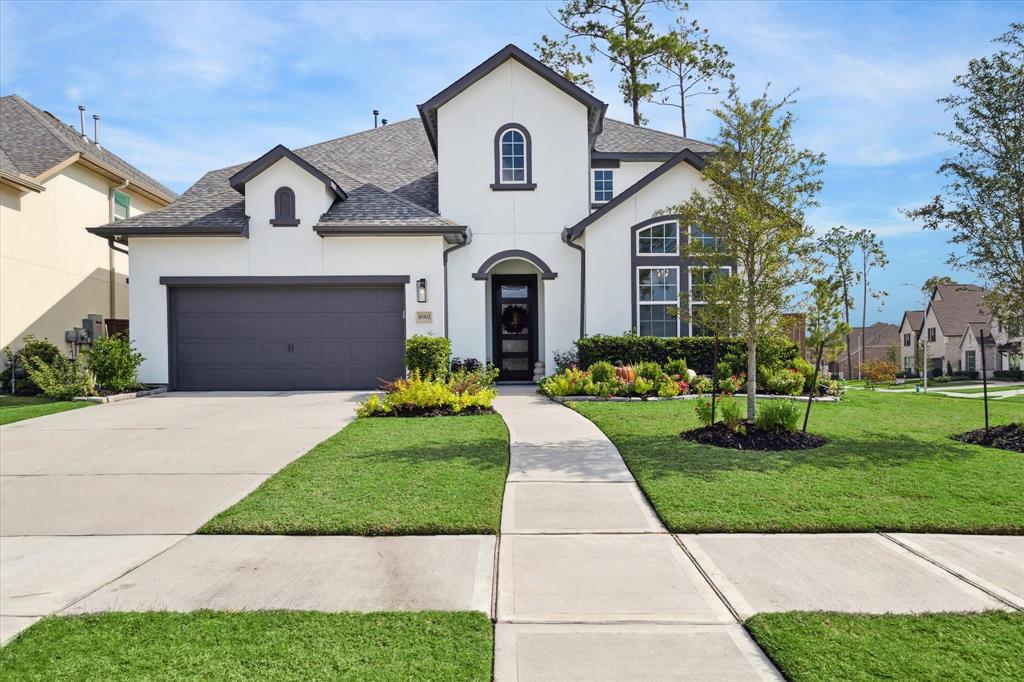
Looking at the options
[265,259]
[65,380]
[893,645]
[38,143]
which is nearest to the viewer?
[893,645]

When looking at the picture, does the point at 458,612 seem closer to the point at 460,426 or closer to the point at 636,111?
the point at 460,426

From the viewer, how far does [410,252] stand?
14383 millimetres

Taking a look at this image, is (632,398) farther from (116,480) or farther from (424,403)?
(116,480)

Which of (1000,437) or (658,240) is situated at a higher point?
(658,240)

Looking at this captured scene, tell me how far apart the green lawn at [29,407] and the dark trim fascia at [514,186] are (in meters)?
10.1

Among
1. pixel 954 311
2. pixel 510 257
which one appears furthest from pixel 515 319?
pixel 954 311

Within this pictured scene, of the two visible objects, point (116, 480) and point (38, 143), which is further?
point (38, 143)

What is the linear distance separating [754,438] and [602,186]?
10841mm

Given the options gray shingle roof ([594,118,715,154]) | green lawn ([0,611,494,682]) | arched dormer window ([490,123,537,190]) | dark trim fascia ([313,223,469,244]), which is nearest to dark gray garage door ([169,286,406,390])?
dark trim fascia ([313,223,469,244])

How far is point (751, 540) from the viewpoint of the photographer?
4.29 metres

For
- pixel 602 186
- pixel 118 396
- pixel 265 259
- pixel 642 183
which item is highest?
pixel 602 186

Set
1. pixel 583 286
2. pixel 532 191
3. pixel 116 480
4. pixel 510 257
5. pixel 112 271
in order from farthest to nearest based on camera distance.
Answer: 1. pixel 112 271
2. pixel 532 191
3. pixel 510 257
4. pixel 583 286
5. pixel 116 480

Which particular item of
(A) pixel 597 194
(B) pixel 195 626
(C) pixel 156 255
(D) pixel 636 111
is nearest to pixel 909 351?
(D) pixel 636 111

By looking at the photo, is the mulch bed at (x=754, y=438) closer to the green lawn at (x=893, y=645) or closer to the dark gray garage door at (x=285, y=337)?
the green lawn at (x=893, y=645)
